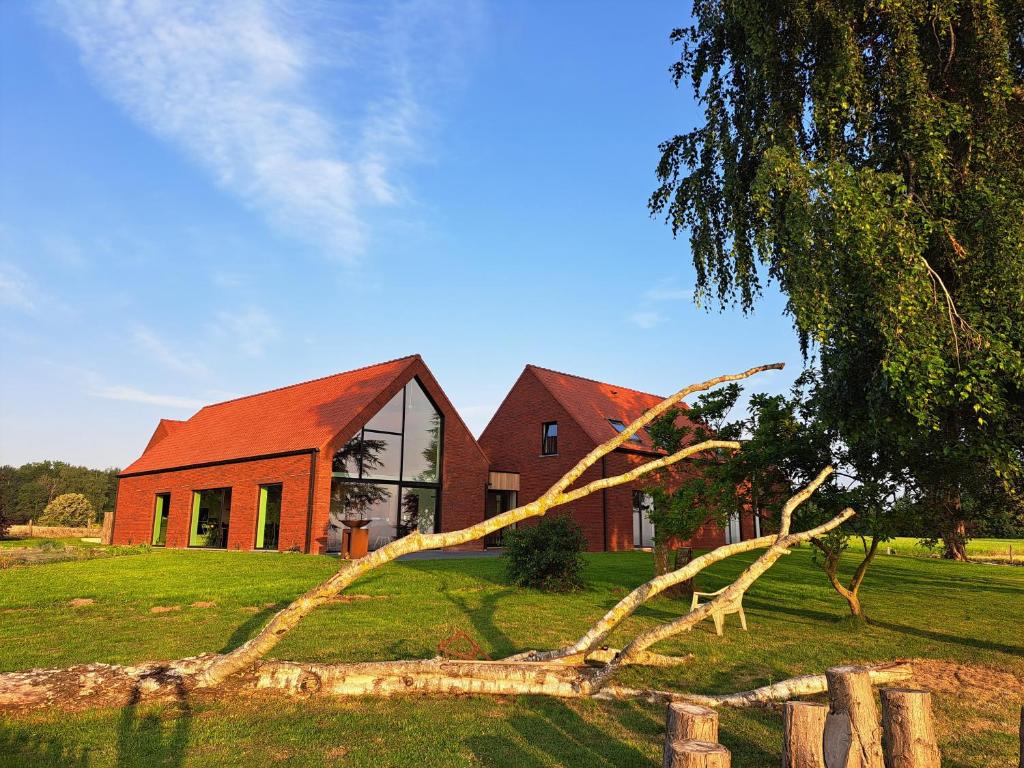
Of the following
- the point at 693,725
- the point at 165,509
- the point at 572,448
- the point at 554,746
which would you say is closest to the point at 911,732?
the point at 693,725

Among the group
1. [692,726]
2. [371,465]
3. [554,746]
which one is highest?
[371,465]

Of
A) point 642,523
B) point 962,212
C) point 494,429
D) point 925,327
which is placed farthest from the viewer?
point 494,429

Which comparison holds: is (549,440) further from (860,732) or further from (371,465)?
(860,732)

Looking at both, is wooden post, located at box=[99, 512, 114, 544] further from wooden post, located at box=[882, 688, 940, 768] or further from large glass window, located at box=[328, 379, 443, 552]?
wooden post, located at box=[882, 688, 940, 768]

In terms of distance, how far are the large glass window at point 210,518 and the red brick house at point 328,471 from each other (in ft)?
0.14

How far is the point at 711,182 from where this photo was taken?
1164 cm

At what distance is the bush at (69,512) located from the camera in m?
53.2

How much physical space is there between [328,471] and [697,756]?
2098 centimetres

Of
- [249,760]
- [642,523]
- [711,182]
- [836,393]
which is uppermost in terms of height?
[711,182]

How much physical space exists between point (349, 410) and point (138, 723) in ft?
62.4

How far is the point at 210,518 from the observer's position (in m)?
27.4

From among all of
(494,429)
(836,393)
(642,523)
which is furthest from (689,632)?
(494,429)

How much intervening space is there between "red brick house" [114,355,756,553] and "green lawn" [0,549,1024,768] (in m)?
4.52

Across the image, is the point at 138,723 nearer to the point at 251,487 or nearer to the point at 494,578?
the point at 494,578
